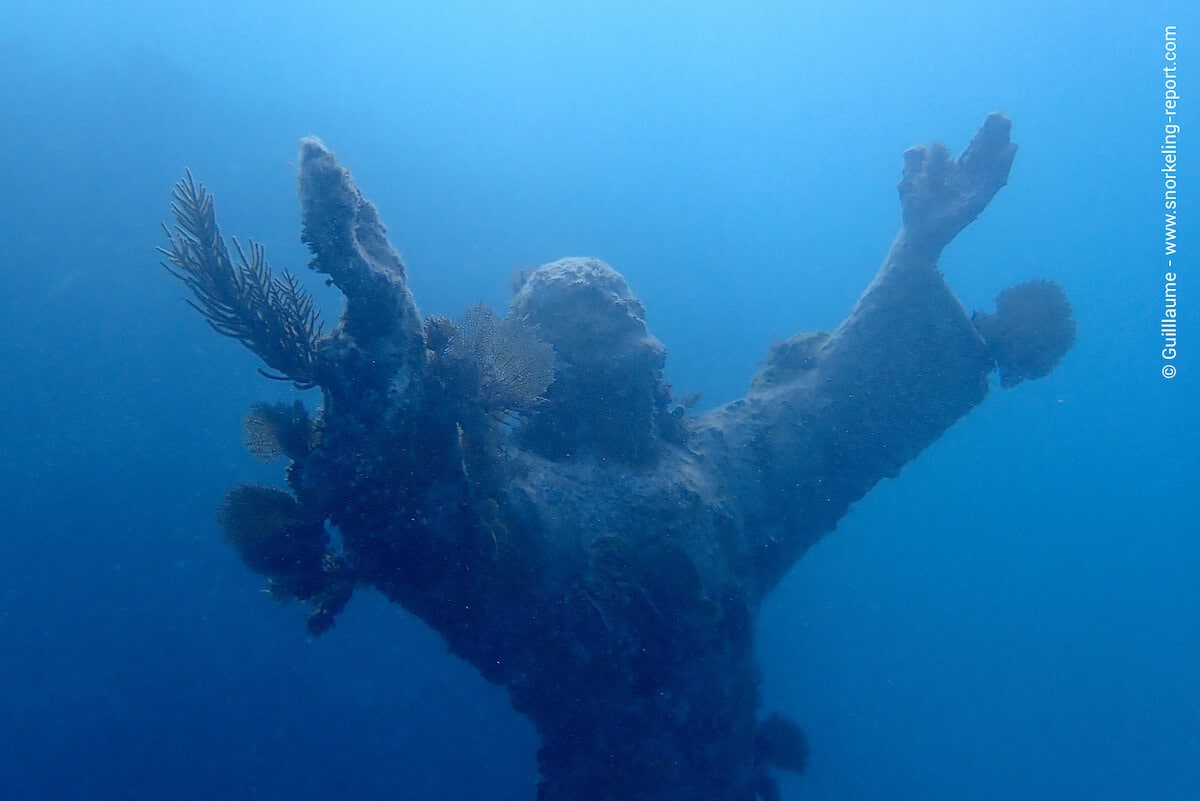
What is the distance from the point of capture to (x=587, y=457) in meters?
7.58

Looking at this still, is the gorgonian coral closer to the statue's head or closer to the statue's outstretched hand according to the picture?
the statue's head

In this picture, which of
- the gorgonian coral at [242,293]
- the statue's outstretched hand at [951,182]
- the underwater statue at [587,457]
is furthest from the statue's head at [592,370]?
the statue's outstretched hand at [951,182]

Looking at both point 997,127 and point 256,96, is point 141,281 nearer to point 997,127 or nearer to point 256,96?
point 256,96

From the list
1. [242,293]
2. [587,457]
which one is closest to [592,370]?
[587,457]

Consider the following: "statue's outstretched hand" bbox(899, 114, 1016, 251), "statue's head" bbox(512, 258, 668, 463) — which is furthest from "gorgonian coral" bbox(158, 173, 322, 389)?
"statue's outstretched hand" bbox(899, 114, 1016, 251)

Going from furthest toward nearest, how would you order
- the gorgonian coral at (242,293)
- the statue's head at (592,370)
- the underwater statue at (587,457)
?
1. the statue's head at (592,370)
2. the underwater statue at (587,457)
3. the gorgonian coral at (242,293)

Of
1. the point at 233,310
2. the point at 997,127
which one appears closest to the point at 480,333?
the point at 233,310

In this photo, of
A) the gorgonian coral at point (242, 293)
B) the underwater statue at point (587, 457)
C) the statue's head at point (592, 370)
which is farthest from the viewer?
the statue's head at point (592, 370)

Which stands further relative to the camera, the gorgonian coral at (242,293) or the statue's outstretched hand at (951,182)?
the statue's outstretched hand at (951,182)

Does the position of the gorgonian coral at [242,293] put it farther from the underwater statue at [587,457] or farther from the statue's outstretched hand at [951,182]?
the statue's outstretched hand at [951,182]

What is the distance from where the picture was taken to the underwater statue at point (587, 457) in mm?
5586

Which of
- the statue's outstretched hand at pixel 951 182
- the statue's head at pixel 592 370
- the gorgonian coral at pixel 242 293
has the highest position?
the statue's outstretched hand at pixel 951 182

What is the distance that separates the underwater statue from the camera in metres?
5.59

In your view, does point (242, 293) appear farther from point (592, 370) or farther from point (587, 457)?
point (587, 457)
